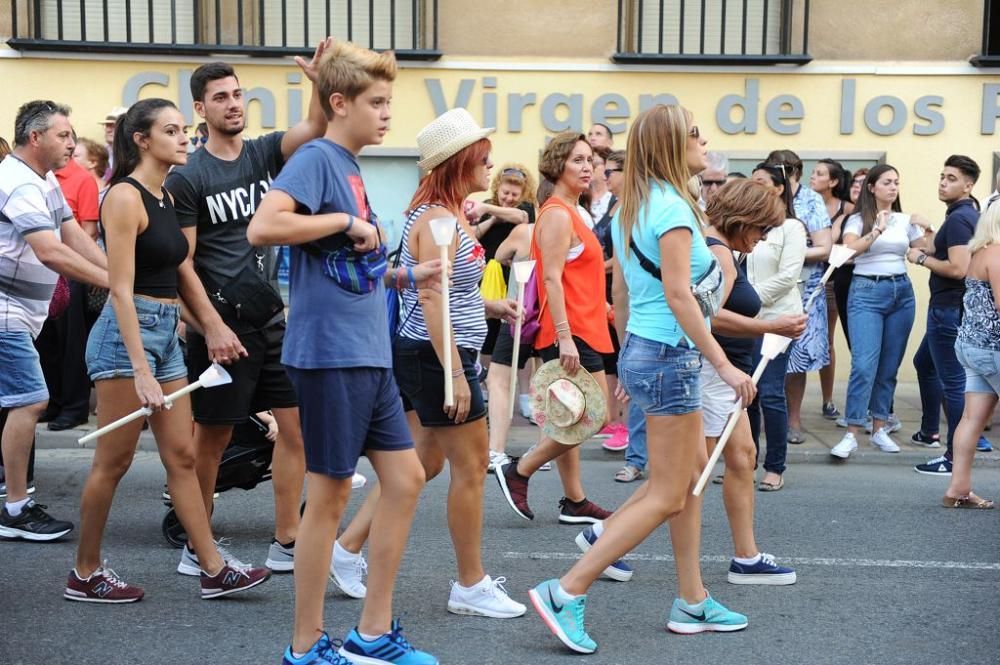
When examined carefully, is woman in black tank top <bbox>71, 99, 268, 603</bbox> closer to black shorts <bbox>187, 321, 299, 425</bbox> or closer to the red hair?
black shorts <bbox>187, 321, 299, 425</bbox>

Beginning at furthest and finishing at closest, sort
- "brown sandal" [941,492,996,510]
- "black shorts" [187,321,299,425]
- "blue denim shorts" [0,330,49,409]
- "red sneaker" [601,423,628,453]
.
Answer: "red sneaker" [601,423,628,453] < "brown sandal" [941,492,996,510] < "blue denim shorts" [0,330,49,409] < "black shorts" [187,321,299,425]

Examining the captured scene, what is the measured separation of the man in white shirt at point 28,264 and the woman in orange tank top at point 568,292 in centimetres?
205

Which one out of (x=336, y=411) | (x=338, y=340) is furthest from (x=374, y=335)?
(x=336, y=411)

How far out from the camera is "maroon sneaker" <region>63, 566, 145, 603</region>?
15.9 ft

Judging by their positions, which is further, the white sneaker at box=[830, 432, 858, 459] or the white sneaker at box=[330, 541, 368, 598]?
the white sneaker at box=[830, 432, 858, 459]

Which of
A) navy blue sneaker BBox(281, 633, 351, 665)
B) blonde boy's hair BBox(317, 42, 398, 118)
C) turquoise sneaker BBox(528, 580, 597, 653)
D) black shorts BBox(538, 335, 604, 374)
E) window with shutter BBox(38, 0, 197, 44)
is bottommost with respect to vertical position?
turquoise sneaker BBox(528, 580, 597, 653)

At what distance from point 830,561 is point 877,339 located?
11.1 ft

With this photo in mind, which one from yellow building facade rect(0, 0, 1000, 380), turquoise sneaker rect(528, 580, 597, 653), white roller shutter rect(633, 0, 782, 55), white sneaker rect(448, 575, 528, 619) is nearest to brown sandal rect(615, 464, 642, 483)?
white sneaker rect(448, 575, 528, 619)

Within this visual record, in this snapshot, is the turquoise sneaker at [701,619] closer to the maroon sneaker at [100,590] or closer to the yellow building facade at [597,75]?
the maroon sneaker at [100,590]

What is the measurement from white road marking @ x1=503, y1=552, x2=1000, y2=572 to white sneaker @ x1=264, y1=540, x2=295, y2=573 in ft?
3.19

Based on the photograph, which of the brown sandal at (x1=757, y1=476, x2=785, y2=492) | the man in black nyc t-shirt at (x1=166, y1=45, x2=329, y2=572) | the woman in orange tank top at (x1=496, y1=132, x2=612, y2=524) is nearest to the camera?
the man in black nyc t-shirt at (x1=166, y1=45, x2=329, y2=572)

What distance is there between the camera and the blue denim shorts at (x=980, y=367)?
21.5 feet

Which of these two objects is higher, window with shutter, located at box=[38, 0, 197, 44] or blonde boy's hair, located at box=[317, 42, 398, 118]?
window with shutter, located at box=[38, 0, 197, 44]

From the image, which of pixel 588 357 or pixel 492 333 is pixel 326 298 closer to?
pixel 588 357
